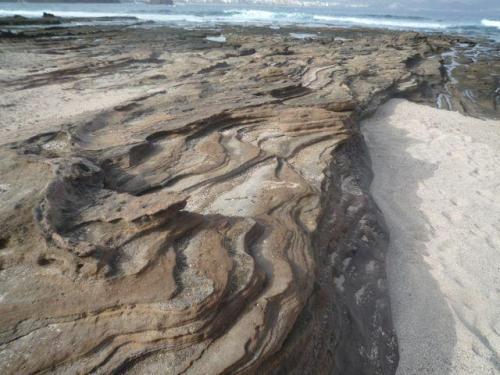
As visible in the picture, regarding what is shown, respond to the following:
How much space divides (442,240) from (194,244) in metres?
3.96

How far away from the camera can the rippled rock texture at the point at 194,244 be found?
2.40 metres

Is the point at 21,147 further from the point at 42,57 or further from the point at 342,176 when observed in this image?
the point at 42,57

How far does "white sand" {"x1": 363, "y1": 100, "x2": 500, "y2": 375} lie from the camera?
142 inches

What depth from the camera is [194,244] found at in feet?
10.3

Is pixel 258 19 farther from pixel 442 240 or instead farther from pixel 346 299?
pixel 346 299

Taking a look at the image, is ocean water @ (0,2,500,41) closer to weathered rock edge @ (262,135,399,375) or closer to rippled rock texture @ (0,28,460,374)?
rippled rock texture @ (0,28,460,374)

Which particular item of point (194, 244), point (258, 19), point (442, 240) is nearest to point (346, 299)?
point (194, 244)

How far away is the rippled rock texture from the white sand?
1.13 ft

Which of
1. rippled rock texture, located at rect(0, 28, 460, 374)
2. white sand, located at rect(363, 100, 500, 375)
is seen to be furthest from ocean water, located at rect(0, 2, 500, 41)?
rippled rock texture, located at rect(0, 28, 460, 374)

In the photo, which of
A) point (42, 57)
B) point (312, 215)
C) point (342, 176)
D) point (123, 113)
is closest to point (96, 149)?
point (123, 113)

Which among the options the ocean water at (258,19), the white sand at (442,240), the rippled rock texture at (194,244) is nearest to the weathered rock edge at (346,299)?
the rippled rock texture at (194,244)

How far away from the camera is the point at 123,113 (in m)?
6.96

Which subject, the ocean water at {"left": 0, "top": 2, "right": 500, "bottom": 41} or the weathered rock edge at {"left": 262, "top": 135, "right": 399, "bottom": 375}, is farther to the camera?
the ocean water at {"left": 0, "top": 2, "right": 500, "bottom": 41}

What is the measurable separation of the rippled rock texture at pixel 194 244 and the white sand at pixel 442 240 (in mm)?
345
